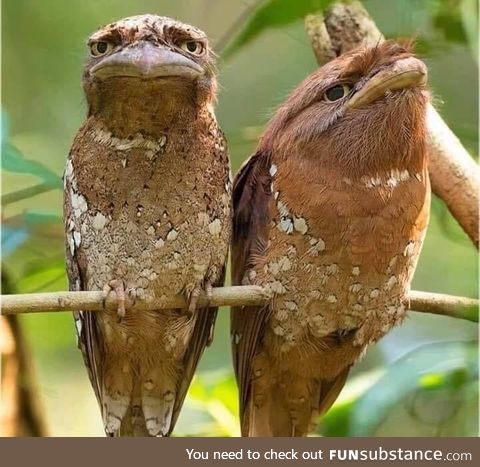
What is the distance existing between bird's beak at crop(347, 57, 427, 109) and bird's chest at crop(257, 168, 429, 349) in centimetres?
25

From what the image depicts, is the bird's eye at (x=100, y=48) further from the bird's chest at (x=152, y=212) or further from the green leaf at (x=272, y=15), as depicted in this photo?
the green leaf at (x=272, y=15)

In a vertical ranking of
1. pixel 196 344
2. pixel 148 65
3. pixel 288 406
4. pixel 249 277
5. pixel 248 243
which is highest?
pixel 148 65

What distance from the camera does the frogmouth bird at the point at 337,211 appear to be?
2.21 metres

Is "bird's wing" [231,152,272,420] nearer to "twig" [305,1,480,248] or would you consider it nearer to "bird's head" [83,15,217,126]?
"bird's head" [83,15,217,126]

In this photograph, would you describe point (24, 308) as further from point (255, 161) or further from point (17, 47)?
point (17, 47)

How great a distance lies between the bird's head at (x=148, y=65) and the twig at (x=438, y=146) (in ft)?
2.18

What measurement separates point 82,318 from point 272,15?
1.07 m

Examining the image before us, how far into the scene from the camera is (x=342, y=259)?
226 centimetres

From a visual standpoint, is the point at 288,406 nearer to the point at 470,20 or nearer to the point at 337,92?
the point at 337,92

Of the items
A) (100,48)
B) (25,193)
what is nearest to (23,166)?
(25,193)

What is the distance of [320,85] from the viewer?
7.48 ft

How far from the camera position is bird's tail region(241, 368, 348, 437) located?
100 inches

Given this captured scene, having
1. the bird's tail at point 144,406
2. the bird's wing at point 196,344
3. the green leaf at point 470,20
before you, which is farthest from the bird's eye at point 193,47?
the green leaf at point 470,20

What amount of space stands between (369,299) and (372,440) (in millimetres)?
401
